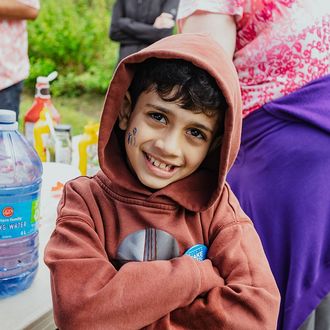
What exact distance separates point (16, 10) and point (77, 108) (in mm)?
5113

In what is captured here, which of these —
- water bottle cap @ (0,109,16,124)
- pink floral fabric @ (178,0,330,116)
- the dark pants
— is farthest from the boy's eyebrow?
the dark pants

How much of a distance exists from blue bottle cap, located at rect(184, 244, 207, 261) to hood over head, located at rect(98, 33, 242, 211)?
94 mm

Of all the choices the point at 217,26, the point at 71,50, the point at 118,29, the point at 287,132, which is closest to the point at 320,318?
the point at 287,132

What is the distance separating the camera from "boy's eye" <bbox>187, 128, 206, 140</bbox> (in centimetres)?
114

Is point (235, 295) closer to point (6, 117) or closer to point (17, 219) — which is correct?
point (17, 219)

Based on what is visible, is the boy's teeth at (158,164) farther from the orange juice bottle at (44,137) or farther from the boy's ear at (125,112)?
the orange juice bottle at (44,137)

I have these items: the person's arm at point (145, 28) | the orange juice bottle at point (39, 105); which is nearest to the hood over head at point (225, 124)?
the orange juice bottle at point (39, 105)

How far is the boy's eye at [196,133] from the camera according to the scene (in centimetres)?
114

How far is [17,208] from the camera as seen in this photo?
1.21 metres

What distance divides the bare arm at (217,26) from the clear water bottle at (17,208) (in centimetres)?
64

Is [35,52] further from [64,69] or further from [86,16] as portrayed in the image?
[86,16]

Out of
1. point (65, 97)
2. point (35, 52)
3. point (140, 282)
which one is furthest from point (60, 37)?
point (140, 282)

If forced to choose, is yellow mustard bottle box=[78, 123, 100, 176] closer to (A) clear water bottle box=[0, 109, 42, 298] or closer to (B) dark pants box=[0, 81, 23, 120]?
(B) dark pants box=[0, 81, 23, 120]

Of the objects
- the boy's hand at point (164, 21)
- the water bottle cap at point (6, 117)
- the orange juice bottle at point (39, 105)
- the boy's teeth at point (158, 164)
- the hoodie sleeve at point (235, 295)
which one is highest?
the water bottle cap at point (6, 117)
